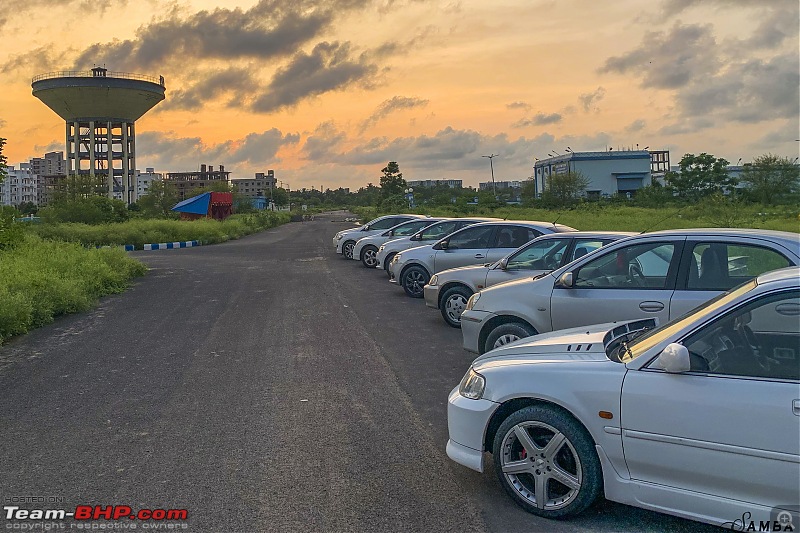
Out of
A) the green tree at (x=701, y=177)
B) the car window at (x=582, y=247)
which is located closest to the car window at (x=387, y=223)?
the car window at (x=582, y=247)

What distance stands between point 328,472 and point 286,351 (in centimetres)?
438

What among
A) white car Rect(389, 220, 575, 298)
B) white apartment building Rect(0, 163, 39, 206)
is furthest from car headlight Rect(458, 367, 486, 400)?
white apartment building Rect(0, 163, 39, 206)

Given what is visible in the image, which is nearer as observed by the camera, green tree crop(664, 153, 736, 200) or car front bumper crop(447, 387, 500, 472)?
car front bumper crop(447, 387, 500, 472)

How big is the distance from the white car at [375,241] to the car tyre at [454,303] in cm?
990

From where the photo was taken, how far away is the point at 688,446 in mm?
3740

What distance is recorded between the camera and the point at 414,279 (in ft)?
47.9

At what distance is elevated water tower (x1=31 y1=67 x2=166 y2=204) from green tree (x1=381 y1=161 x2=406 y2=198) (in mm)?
27572

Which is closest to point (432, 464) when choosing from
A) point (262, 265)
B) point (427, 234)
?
point (427, 234)

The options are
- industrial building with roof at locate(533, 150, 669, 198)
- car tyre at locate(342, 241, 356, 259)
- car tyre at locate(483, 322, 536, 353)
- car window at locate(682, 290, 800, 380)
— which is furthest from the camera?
industrial building with roof at locate(533, 150, 669, 198)

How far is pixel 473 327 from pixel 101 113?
2987 inches

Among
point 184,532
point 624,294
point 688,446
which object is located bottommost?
point 184,532

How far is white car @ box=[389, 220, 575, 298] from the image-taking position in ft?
41.7

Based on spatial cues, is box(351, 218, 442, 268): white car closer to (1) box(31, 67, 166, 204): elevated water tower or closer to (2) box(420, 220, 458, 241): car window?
(2) box(420, 220, 458, 241): car window

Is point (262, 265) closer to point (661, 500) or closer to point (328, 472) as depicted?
point (328, 472)
